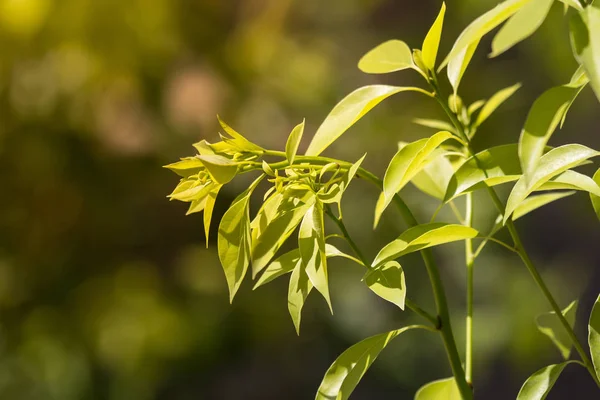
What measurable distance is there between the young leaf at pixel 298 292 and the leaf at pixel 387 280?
29mm

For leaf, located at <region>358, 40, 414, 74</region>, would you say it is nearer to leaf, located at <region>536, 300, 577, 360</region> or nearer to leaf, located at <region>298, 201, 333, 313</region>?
leaf, located at <region>298, 201, 333, 313</region>

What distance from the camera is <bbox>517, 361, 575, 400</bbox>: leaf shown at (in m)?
0.33

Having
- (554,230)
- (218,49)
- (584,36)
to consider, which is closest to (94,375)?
(218,49)

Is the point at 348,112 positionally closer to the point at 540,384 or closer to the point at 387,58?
the point at 387,58

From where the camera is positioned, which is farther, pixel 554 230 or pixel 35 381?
pixel 554 230

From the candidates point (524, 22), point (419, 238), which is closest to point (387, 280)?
point (419, 238)

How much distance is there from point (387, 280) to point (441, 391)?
117mm

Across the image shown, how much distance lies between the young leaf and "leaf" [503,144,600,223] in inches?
3.9

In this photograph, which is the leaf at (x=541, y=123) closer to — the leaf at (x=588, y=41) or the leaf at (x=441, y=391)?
the leaf at (x=588, y=41)

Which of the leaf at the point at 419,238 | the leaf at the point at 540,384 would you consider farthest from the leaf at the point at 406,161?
the leaf at the point at 540,384

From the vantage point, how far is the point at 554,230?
157 cm

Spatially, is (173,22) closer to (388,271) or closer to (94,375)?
(94,375)

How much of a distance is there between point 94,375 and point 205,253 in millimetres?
364

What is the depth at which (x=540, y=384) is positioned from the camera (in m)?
0.33
